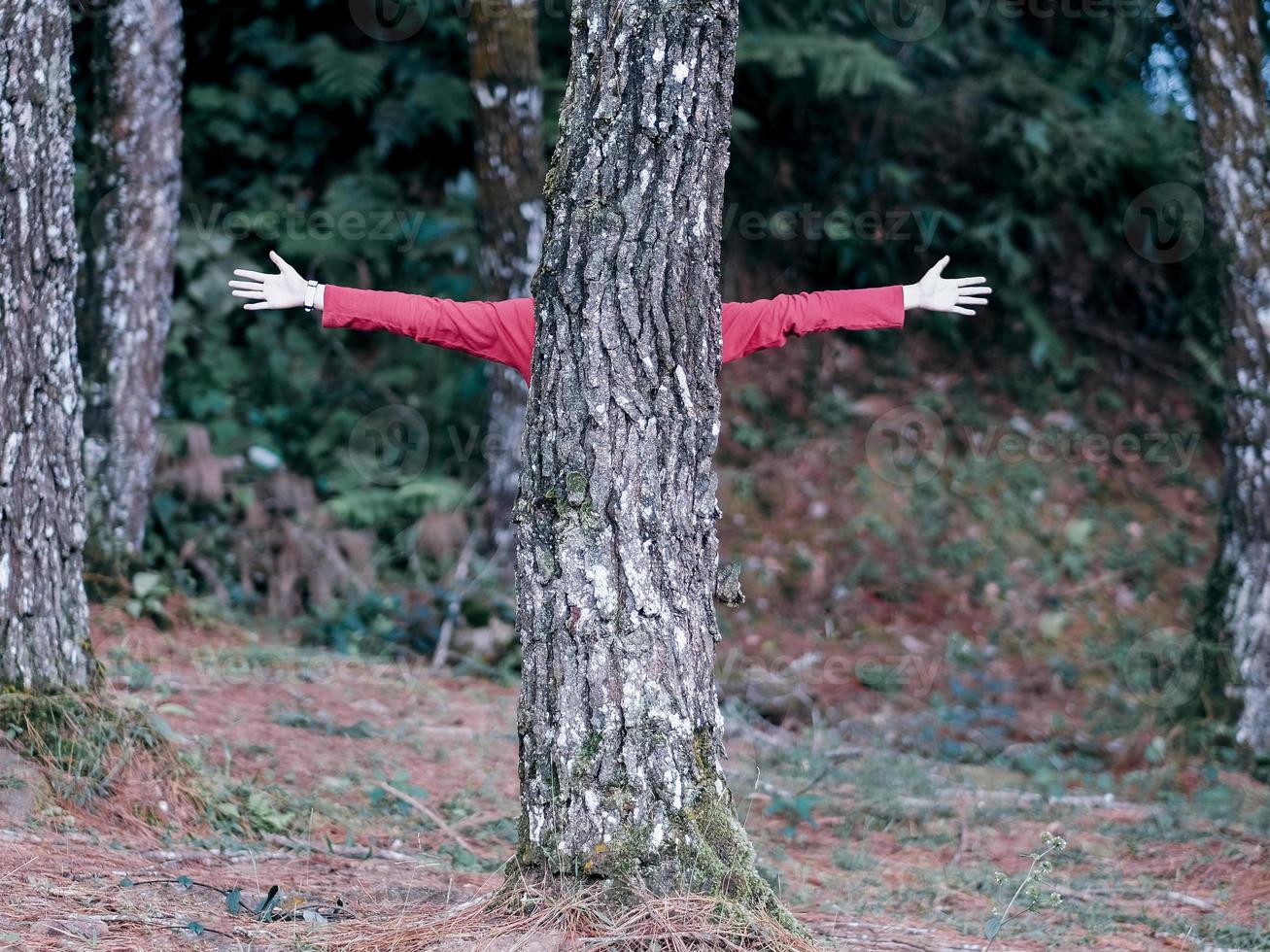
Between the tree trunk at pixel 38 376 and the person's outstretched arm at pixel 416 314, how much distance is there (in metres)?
1.17

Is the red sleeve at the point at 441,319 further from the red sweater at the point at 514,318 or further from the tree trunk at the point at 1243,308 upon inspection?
the tree trunk at the point at 1243,308

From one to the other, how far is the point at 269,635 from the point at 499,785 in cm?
267

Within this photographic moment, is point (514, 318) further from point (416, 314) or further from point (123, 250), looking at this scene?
point (123, 250)

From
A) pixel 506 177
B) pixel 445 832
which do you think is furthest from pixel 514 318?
pixel 506 177

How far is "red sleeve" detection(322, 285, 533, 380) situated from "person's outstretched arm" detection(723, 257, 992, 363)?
0.69 metres

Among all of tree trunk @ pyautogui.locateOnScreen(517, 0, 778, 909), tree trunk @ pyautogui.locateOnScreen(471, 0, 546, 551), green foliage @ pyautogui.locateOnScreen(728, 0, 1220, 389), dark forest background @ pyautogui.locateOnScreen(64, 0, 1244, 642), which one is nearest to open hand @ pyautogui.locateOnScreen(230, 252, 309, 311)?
tree trunk @ pyautogui.locateOnScreen(517, 0, 778, 909)

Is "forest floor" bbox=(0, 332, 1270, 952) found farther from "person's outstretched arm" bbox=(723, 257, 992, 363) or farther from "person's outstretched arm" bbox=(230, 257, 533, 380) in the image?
"person's outstretched arm" bbox=(723, 257, 992, 363)

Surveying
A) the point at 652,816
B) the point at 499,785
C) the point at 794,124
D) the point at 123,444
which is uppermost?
the point at 794,124

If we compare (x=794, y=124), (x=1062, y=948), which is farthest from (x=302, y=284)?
(x=794, y=124)

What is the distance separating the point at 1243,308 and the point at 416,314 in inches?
198

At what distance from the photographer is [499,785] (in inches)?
224

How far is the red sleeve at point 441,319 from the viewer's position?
12.5 feet

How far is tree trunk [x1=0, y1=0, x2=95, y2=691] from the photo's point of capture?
4.50 metres

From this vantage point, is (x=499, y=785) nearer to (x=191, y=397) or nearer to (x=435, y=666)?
(x=435, y=666)
